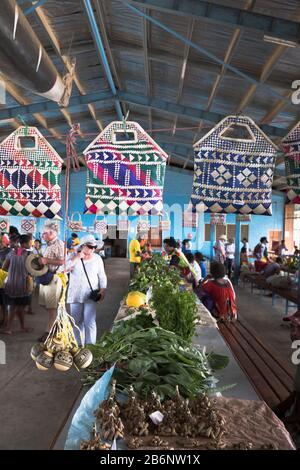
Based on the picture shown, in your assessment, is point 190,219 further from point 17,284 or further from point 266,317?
point 17,284

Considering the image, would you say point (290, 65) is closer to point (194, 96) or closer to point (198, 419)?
point (194, 96)

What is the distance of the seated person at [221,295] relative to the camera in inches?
211

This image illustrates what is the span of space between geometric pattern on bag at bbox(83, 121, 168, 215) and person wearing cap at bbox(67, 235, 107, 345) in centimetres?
86

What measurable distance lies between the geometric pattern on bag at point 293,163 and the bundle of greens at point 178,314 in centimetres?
152

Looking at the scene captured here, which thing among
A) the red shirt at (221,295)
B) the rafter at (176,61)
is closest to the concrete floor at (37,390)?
the red shirt at (221,295)

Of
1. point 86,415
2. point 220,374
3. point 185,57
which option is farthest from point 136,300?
point 185,57

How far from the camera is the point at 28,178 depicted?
4453mm

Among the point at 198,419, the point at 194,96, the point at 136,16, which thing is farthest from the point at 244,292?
the point at 198,419

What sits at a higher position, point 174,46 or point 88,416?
point 174,46

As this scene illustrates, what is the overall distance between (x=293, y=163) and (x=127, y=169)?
1.72m

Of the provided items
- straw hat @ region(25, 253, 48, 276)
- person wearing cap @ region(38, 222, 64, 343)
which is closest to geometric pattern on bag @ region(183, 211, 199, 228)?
person wearing cap @ region(38, 222, 64, 343)

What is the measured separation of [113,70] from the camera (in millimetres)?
9102

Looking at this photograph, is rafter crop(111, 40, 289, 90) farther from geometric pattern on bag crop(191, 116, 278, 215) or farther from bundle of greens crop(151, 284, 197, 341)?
bundle of greens crop(151, 284, 197, 341)
